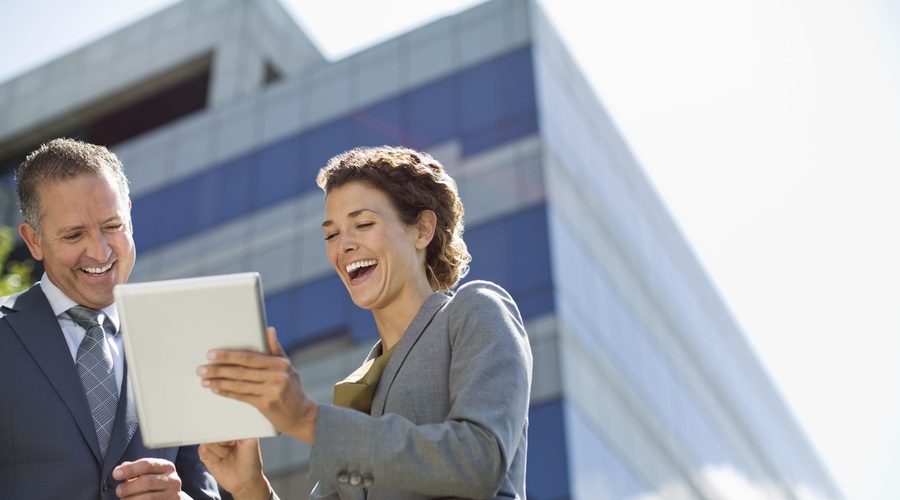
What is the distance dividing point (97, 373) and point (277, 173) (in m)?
20.1

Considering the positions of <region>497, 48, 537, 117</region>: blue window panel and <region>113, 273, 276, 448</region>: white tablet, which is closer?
<region>113, 273, 276, 448</region>: white tablet

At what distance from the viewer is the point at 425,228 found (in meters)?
3.43

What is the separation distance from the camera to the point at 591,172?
2258 centimetres

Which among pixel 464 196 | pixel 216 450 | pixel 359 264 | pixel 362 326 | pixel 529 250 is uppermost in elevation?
pixel 464 196

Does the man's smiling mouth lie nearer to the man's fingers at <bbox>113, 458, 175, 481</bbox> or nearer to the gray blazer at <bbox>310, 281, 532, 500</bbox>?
the man's fingers at <bbox>113, 458, 175, 481</bbox>

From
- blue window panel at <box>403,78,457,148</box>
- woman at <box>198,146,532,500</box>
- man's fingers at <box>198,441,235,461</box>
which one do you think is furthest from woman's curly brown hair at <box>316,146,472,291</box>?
blue window panel at <box>403,78,457,148</box>

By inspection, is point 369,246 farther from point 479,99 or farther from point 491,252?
point 479,99

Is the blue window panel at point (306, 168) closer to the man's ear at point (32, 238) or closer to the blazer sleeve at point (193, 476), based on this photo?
the man's ear at point (32, 238)

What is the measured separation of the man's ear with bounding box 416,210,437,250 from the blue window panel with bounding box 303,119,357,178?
19.1m

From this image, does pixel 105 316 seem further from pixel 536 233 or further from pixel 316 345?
pixel 316 345

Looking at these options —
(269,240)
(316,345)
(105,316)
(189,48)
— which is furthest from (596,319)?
(105,316)

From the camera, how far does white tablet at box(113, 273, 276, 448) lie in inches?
95.3

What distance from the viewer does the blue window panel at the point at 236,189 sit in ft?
77.2

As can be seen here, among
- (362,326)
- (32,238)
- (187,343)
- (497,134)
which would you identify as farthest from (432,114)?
(187,343)
